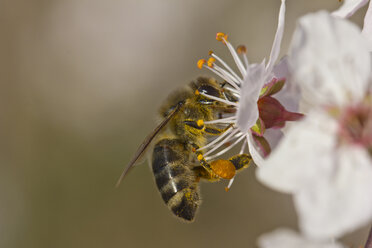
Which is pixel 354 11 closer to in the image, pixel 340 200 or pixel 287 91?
pixel 287 91

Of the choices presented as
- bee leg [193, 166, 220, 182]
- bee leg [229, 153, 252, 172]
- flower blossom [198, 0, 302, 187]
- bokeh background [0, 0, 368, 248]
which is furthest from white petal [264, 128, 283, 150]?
bokeh background [0, 0, 368, 248]

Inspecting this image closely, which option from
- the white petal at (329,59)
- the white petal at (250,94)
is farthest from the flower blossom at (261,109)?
the white petal at (329,59)

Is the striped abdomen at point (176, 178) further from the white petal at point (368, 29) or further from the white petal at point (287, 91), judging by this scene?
Result: the white petal at point (368, 29)

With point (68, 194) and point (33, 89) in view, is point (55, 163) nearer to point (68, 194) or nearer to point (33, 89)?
point (68, 194)

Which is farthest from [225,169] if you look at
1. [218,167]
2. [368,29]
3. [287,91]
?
[368,29]

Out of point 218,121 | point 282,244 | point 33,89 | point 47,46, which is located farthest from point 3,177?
point 282,244
